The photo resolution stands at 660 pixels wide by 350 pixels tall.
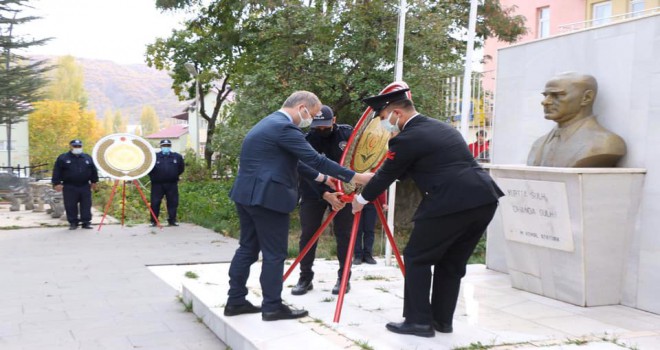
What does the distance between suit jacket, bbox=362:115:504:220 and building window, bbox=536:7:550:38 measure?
2538cm

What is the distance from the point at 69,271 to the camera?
8359 mm

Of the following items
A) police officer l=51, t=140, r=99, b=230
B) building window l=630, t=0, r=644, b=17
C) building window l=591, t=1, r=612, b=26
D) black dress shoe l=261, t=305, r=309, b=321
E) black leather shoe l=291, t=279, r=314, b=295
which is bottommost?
black leather shoe l=291, t=279, r=314, b=295

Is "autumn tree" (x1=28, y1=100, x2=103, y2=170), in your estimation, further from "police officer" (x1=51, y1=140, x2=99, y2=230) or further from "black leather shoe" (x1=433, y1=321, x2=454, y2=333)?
"black leather shoe" (x1=433, y1=321, x2=454, y2=333)

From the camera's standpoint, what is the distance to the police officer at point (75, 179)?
41.3 ft

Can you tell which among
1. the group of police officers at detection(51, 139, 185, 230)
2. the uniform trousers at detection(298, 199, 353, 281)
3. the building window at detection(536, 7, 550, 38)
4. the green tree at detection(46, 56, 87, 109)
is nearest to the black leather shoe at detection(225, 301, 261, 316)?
the uniform trousers at detection(298, 199, 353, 281)

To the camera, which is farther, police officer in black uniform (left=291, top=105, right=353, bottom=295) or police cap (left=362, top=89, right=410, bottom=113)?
police officer in black uniform (left=291, top=105, right=353, bottom=295)

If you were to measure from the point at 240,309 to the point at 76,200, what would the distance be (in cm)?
859

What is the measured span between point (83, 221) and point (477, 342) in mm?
10282

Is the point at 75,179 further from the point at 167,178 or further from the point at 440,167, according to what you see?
the point at 440,167

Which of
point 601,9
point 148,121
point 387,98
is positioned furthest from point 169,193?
point 148,121

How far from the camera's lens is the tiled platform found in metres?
4.49

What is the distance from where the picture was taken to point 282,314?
16.6 ft

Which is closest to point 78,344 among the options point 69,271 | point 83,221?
point 69,271

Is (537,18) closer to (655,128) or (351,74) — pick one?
(351,74)
